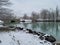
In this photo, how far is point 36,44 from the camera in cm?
391

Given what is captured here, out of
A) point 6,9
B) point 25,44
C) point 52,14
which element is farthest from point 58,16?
point 25,44

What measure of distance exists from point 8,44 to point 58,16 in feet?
46.0

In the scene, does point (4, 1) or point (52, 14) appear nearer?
point (4, 1)

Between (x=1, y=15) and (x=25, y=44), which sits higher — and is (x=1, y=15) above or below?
above

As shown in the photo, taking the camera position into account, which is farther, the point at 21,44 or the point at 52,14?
the point at 52,14

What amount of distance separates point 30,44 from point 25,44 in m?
0.14

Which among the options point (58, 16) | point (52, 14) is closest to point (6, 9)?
point (58, 16)

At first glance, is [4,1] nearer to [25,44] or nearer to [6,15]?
[6,15]

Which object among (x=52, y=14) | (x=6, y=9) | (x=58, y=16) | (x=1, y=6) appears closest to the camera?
(x=1, y=6)

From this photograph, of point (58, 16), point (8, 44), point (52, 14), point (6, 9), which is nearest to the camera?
point (8, 44)

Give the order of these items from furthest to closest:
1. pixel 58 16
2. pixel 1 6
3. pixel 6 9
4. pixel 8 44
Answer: pixel 58 16 < pixel 6 9 < pixel 1 6 < pixel 8 44

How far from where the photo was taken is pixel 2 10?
4875 millimetres

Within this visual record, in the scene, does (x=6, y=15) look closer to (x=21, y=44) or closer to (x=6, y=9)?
(x=6, y=9)

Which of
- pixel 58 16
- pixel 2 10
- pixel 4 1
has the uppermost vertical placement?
pixel 4 1
